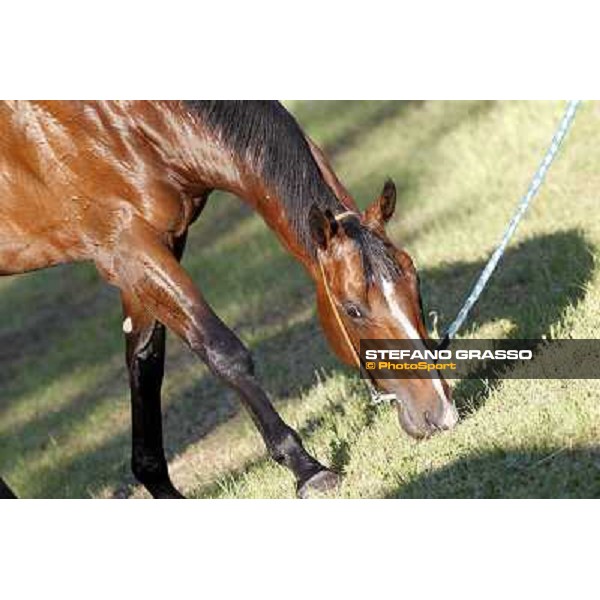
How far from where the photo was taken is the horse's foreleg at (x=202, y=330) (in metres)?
7.61

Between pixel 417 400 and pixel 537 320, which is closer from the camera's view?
pixel 417 400

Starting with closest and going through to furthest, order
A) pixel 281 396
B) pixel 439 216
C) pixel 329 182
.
A: pixel 329 182
pixel 281 396
pixel 439 216

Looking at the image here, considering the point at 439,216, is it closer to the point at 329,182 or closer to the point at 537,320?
the point at 537,320

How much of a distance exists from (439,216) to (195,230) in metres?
4.23

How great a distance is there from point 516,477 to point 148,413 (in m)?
2.74

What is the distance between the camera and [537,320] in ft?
30.7

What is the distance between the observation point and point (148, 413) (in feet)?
29.3

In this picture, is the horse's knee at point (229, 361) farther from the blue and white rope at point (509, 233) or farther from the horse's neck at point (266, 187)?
the blue and white rope at point (509, 233)

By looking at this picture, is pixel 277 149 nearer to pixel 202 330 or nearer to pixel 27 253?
pixel 202 330

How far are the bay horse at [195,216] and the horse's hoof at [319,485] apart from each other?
12 mm

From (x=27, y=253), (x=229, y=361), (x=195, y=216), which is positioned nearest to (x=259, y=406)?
(x=229, y=361)

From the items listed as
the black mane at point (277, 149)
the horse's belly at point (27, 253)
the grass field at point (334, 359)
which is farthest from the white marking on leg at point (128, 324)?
the black mane at point (277, 149)

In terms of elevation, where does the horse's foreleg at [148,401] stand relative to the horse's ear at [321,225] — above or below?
below
